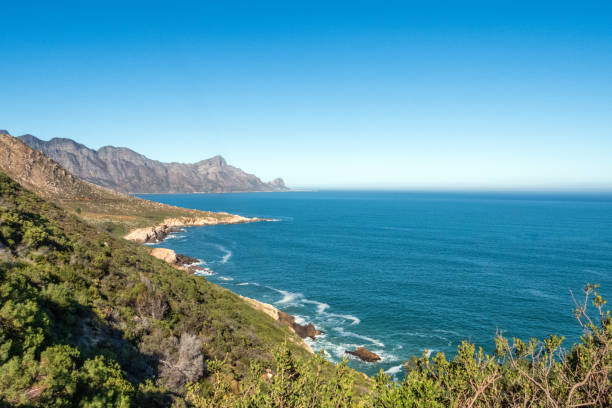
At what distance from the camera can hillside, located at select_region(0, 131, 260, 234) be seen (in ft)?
343

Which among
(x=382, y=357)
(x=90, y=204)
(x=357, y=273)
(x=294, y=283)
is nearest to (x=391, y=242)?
(x=357, y=273)

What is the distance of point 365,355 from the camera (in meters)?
38.3

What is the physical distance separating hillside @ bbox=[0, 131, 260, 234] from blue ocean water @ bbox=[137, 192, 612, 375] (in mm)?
23375

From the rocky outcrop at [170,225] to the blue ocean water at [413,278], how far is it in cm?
723

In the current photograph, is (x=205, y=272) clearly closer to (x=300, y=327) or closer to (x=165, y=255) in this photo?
(x=165, y=255)

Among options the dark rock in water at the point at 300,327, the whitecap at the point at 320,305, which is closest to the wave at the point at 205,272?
the whitecap at the point at 320,305

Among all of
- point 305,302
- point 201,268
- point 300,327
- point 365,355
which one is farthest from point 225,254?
point 365,355

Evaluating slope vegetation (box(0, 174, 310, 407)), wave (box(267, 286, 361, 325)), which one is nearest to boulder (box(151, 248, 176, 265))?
wave (box(267, 286, 361, 325))

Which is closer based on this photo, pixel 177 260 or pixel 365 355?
pixel 365 355

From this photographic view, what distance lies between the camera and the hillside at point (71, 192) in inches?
4122

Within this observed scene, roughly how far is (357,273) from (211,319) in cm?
4669

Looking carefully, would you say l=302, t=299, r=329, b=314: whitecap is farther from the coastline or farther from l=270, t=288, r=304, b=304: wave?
the coastline

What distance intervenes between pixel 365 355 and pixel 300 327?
1057cm

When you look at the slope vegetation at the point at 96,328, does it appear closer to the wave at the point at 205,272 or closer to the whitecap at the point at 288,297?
the whitecap at the point at 288,297
